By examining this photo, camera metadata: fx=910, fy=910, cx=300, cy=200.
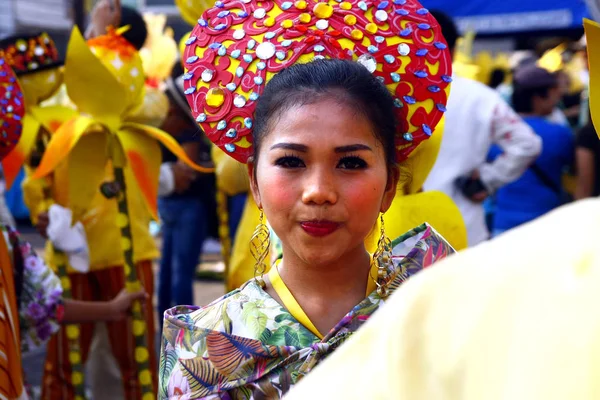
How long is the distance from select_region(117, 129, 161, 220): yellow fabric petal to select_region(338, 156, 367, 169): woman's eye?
2059 millimetres

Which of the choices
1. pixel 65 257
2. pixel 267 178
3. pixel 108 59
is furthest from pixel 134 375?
pixel 267 178

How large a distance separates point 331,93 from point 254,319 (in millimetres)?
489

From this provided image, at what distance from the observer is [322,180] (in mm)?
1801

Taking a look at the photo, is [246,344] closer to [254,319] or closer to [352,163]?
[254,319]

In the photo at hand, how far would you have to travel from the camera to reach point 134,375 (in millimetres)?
4586

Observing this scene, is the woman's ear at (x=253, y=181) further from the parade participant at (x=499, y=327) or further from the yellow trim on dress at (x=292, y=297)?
the parade participant at (x=499, y=327)

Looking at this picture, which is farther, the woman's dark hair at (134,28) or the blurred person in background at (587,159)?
the blurred person in background at (587,159)

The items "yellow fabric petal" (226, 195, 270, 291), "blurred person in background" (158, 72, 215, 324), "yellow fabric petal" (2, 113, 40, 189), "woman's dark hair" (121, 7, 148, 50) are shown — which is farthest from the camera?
"blurred person in background" (158, 72, 215, 324)

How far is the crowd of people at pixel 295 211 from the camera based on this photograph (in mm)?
664

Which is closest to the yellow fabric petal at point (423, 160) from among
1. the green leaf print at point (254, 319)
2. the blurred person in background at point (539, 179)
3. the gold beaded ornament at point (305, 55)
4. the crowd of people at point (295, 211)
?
the crowd of people at point (295, 211)

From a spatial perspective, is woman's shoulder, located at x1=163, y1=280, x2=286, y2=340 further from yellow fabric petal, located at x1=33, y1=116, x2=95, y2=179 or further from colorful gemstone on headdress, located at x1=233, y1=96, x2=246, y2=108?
yellow fabric petal, located at x1=33, y1=116, x2=95, y2=179

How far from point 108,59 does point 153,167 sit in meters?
0.52

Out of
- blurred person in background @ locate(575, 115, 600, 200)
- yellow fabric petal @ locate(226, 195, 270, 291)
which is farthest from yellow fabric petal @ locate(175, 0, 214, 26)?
blurred person in background @ locate(575, 115, 600, 200)

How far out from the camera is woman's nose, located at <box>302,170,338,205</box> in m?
1.79
